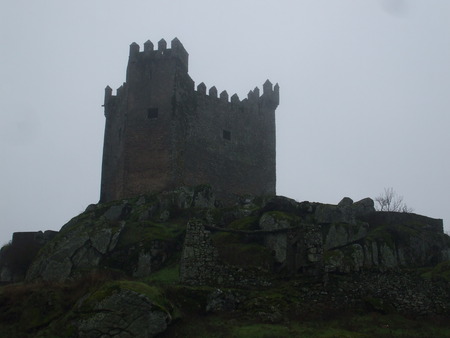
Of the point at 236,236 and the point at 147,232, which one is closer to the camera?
the point at 236,236

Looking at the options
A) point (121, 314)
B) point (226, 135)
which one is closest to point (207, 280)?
point (121, 314)

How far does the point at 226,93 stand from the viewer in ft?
174

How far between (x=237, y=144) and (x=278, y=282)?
2899cm

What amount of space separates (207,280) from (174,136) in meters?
24.4

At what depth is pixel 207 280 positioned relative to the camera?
2391cm

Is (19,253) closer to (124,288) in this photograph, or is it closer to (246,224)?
(246,224)

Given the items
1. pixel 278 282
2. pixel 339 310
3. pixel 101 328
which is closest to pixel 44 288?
pixel 101 328

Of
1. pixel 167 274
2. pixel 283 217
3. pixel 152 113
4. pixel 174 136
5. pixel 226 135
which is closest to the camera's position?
pixel 167 274

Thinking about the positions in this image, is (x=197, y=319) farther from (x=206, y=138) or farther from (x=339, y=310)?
(x=206, y=138)

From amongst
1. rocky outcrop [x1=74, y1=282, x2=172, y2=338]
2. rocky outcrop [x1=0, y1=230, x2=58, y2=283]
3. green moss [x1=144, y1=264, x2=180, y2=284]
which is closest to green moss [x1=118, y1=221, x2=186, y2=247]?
green moss [x1=144, y1=264, x2=180, y2=284]

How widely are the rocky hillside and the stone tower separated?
26.2 feet

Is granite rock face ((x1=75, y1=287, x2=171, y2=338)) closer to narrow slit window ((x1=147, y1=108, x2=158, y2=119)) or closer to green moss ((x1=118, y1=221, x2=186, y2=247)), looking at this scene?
green moss ((x1=118, y1=221, x2=186, y2=247))

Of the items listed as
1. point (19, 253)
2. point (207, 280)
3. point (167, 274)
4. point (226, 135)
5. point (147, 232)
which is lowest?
point (167, 274)

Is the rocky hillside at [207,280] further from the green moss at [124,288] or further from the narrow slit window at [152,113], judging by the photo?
the narrow slit window at [152,113]
